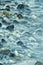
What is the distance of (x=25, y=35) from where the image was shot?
7273 mm

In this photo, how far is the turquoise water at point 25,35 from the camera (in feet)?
20.3

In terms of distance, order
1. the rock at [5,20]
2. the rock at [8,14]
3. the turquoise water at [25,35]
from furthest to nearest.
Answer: the rock at [8,14], the rock at [5,20], the turquoise water at [25,35]

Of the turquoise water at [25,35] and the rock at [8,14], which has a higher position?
the rock at [8,14]

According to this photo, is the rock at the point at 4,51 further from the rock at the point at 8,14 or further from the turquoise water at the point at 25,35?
the rock at the point at 8,14

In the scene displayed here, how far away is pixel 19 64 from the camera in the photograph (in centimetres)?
600

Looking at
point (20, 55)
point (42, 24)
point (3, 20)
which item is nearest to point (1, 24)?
point (3, 20)

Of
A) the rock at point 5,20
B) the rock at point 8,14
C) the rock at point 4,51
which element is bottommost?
the rock at point 4,51

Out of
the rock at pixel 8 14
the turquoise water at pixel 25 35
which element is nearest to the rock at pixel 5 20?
the turquoise water at pixel 25 35

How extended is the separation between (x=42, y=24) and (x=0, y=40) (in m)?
1.55

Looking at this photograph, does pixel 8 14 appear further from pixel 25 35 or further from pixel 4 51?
pixel 4 51

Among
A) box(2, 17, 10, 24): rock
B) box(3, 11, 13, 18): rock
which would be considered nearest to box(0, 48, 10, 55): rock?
box(2, 17, 10, 24): rock

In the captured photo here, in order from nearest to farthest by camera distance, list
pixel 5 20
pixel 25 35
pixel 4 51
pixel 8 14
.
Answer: pixel 4 51, pixel 25 35, pixel 5 20, pixel 8 14

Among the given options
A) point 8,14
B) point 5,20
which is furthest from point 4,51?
point 8,14

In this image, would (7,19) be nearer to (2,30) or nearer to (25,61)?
(2,30)
